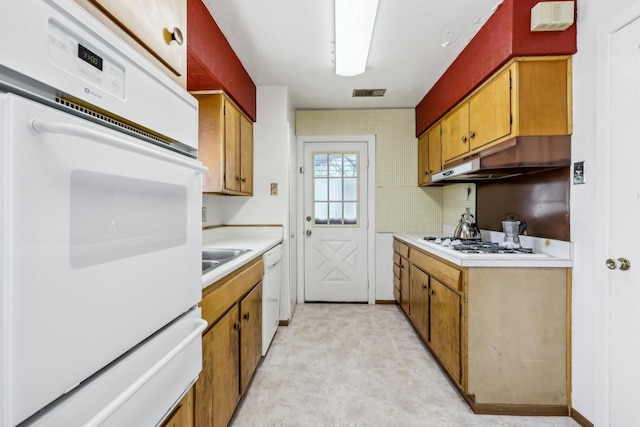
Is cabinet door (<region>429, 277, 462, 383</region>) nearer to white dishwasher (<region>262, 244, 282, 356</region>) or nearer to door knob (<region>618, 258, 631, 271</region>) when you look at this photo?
door knob (<region>618, 258, 631, 271</region>)

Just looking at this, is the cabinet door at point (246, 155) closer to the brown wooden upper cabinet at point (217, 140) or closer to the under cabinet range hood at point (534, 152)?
the brown wooden upper cabinet at point (217, 140)

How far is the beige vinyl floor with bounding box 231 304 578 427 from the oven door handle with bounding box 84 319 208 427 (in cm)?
117

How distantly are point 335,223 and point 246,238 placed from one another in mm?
1242

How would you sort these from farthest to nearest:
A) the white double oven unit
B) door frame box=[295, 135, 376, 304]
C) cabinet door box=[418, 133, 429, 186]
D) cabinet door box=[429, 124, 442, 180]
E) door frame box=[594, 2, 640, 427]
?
1. door frame box=[295, 135, 376, 304]
2. cabinet door box=[418, 133, 429, 186]
3. cabinet door box=[429, 124, 442, 180]
4. door frame box=[594, 2, 640, 427]
5. the white double oven unit

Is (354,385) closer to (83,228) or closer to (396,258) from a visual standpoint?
(396,258)

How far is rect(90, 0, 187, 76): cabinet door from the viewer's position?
0.69 m

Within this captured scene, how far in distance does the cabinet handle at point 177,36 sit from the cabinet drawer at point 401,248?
2.63 m

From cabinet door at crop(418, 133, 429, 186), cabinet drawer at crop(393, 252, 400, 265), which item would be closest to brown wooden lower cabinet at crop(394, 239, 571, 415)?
cabinet drawer at crop(393, 252, 400, 265)

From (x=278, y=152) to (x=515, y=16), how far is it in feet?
6.91

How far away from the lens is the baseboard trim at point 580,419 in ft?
5.35

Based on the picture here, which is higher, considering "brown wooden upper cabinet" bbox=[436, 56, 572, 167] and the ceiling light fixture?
the ceiling light fixture

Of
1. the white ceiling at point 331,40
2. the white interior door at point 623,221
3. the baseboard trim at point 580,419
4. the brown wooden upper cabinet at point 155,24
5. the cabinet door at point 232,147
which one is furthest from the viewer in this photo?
the cabinet door at point 232,147

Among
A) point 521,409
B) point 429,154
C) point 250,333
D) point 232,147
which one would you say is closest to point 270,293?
point 250,333

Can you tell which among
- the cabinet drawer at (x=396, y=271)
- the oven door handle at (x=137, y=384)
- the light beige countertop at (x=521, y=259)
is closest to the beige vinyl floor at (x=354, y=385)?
the cabinet drawer at (x=396, y=271)
